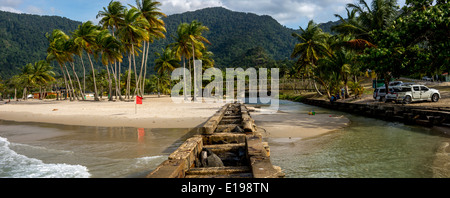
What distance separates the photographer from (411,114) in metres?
16.2

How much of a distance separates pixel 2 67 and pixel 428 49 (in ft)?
691

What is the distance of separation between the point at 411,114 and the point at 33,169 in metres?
19.7

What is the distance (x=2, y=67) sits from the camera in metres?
159

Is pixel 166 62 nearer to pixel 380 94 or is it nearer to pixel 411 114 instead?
pixel 380 94

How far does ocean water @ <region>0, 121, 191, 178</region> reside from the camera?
643 cm

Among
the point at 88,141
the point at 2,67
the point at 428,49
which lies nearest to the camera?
the point at 88,141

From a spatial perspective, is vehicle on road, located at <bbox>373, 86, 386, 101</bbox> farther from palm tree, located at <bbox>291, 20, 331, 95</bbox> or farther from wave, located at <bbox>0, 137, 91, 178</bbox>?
wave, located at <bbox>0, 137, 91, 178</bbox>

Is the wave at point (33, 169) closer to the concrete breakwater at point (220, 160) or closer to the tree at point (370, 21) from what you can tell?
the concrete breakwater at point (220, 160)

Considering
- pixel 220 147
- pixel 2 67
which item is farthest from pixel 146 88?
pixel 2 67

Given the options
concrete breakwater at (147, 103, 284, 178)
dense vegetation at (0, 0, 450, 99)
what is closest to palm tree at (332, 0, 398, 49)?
dense vegetation at (0, 0, 450, 99)

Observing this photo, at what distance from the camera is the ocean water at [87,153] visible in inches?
253

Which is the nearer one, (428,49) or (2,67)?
(428,49)
